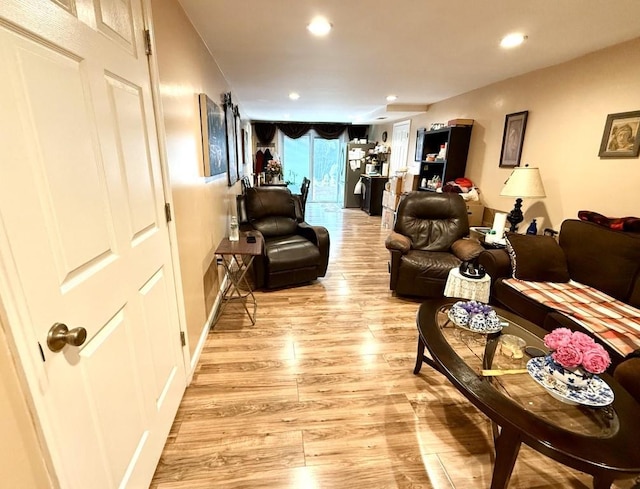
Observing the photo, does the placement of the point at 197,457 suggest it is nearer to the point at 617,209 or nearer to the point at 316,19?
the point at 316,19

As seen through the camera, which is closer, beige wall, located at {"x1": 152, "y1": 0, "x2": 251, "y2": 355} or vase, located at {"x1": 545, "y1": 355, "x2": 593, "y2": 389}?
vase, located at {"x1": 545, "y1": 355, "x2": 593, "y2": 389}

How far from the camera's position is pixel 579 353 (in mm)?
1195

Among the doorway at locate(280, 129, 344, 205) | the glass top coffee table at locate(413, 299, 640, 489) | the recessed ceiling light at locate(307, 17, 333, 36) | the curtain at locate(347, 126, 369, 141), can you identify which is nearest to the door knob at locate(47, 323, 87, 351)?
the glass top coffee table at locate(413, 299, 640, 489)

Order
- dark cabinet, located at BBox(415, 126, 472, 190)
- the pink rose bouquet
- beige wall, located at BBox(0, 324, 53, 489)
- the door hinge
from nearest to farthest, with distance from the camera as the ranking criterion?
1. beige wall, located at BBox(0, 324, 53, 489)
2. the pink rose bouquet
3. the door hinge
4. dark cabinet, located at BBox(415, 126, 472, 190)

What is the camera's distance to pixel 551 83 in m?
2.85

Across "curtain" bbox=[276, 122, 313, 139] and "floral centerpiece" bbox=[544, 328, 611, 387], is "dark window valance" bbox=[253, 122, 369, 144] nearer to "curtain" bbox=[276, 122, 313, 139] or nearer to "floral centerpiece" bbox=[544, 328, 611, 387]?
"curtain" bbox=[276, 122, 313, 139]

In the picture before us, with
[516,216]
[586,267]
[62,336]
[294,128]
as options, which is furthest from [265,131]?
[62,336]

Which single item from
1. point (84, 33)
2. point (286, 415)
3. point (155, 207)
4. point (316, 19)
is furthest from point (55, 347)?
point (316, 19)

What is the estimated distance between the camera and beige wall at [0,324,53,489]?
2.16 feet

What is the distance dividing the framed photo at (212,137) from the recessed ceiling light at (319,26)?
913mm

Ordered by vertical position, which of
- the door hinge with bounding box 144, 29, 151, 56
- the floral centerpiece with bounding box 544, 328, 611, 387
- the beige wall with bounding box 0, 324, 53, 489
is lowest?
the floral centerpiece with bounding box 544, 328, 611, 387

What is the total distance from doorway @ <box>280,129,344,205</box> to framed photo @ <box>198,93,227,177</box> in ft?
19.2

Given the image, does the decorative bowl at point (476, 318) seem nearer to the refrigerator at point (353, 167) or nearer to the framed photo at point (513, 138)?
the framed photo at point (513, 138)

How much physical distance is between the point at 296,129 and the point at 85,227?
26.5 feet
